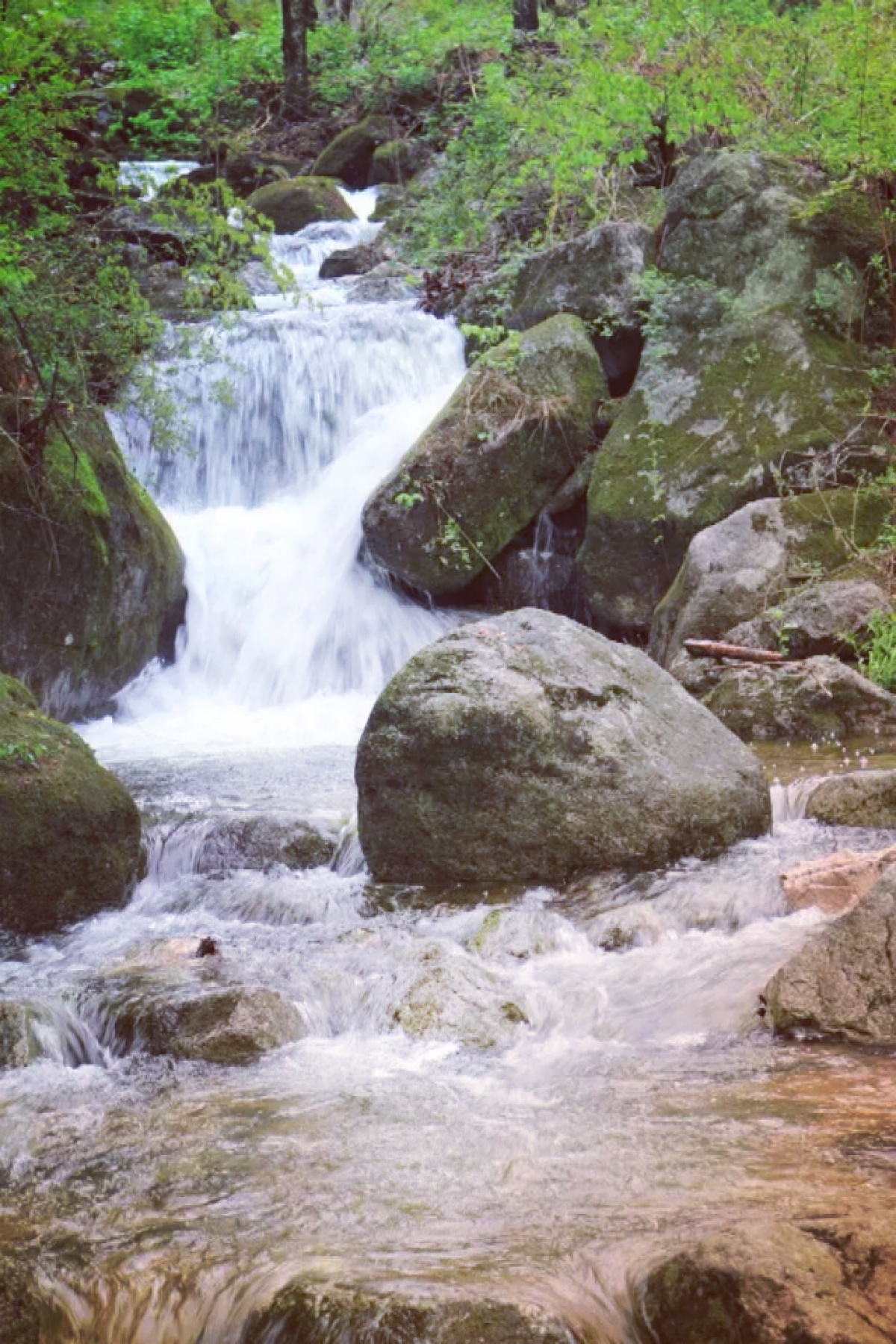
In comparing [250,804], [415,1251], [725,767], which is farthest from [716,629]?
[415,1251]

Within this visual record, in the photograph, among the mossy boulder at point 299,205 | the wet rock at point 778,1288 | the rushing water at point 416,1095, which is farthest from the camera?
the mossy boulder at point 299,205

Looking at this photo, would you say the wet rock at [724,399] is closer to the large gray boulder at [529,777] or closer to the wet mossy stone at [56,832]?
the large gray boulder at [529,777]

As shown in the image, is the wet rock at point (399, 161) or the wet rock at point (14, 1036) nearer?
the wet rock at point (14, 1036)

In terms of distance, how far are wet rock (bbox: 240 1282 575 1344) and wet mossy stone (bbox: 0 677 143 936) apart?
11.5 feet

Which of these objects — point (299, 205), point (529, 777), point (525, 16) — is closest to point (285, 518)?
point (529, 777)

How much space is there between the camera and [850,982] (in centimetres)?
361

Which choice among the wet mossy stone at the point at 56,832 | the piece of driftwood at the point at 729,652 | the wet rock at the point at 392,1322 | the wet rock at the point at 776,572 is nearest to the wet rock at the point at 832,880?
the wet rock at the point at 392,1322

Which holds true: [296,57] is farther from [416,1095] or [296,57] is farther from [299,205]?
[416,1095]

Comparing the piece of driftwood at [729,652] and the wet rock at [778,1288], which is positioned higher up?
the wet rock at [778,1288]

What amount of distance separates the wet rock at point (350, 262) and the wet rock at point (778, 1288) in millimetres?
16018

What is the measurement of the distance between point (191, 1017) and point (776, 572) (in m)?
6.20

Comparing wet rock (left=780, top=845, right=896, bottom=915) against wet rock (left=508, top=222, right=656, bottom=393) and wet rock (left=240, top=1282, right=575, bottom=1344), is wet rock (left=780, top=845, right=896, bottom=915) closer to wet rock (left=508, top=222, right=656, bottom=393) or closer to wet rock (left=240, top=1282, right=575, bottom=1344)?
wet rock (left=240, top=1282, right=575, bottom=1344)

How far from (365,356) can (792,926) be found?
382 inches

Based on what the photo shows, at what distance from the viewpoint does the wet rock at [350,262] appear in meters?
16.7
